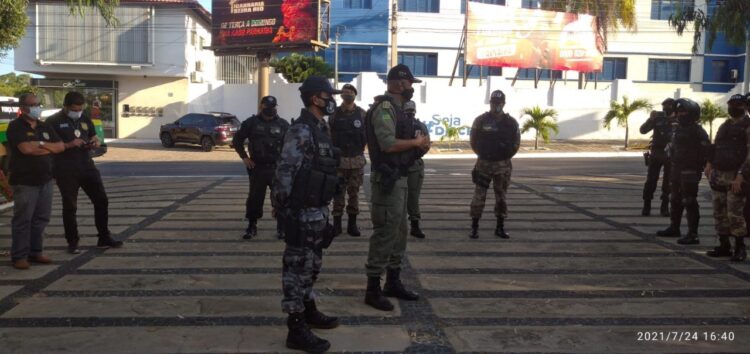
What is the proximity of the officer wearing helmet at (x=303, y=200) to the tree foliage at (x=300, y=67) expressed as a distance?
1235 inches

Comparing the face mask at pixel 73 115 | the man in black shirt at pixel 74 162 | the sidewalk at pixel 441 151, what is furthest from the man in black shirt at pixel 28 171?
the sidewalk at pixel 441 151

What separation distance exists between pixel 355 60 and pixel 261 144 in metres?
33.6

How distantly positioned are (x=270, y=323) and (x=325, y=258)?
203 centimetres

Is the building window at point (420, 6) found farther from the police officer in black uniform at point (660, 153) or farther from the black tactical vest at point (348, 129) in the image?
the black tactical vest at point (348, 129)

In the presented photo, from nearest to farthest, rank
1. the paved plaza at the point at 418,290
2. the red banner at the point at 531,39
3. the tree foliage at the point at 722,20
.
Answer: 1. the paved plaza at the point at 418,290
2. the tree foliage at the point at 722,20
3. the red banner at the point at 531,39

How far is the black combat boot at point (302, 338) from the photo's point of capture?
4.05m

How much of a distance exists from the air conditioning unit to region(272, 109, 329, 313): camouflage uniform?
2930 centimetres

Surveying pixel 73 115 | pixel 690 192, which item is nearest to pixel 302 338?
pixel 73 115

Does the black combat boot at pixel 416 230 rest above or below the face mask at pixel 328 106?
below

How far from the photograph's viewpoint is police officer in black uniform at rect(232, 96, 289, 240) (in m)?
7.41

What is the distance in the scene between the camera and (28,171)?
6.02 meters

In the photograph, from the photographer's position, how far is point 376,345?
4.23 m

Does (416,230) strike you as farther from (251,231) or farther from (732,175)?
(732,175)

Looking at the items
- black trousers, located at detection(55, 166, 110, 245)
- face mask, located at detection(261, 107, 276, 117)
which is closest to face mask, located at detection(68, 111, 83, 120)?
black trousers, located at detection(55, 166, 110, 245)
